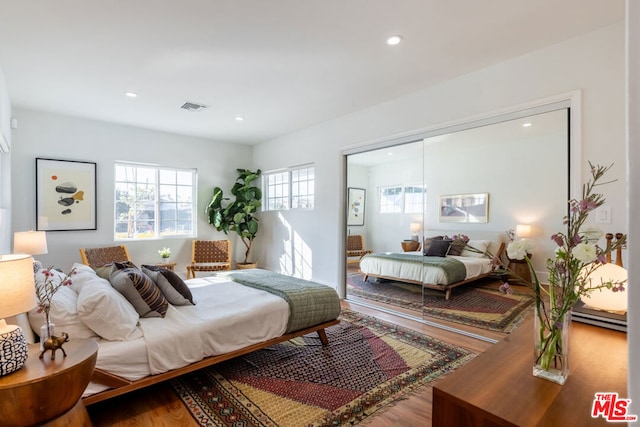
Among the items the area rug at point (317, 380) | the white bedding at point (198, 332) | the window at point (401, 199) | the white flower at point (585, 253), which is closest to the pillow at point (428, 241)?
the window at point (401, 199)

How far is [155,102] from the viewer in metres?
4.04

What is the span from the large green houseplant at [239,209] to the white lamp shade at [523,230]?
13.8 feet

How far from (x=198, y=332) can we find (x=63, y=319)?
0.77 meters

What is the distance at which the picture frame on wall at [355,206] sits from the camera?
15.6 feet

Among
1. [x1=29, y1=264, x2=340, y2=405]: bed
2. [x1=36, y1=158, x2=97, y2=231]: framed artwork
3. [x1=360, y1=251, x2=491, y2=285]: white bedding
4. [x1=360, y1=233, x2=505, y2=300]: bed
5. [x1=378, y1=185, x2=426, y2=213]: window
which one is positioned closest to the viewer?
[x1=29, y1=264, x2=340, y2=405]: bed

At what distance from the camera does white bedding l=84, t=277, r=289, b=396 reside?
1.88 metres

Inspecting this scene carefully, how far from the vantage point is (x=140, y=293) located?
228cm

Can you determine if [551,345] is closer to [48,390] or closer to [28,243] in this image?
[48,390]

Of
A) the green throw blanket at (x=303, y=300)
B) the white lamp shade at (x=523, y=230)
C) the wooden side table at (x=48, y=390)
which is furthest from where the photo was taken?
the white lamp shade at (x=523, y=230)

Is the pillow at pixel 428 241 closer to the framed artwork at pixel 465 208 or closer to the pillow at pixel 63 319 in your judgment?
the framed artwork at pixel 465 208

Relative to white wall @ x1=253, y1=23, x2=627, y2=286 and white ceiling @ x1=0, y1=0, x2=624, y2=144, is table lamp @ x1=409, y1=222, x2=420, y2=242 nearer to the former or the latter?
white wall @ x1=253, y1=23, x2=627, y2=286

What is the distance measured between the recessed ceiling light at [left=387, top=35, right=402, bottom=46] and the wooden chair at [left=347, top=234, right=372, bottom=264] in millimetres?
2761

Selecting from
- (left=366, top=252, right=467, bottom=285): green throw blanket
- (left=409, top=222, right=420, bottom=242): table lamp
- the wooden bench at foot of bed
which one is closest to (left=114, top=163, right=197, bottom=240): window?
the wooden bench at foot of bed

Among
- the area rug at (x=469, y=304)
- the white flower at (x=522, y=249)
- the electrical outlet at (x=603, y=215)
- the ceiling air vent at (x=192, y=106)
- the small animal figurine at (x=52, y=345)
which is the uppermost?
the ceiling air vent at (x=192, y=106)
